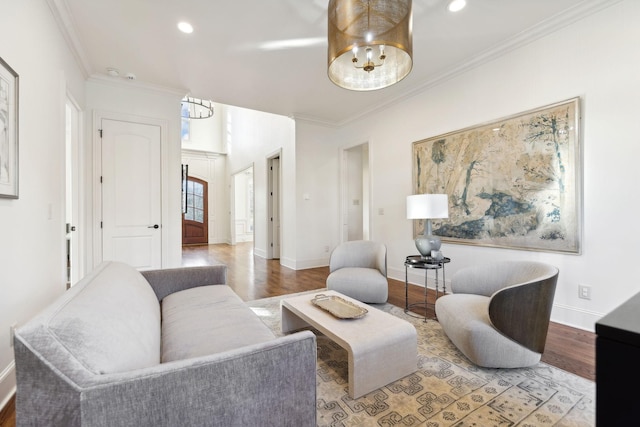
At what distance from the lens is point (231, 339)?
1.36 metres

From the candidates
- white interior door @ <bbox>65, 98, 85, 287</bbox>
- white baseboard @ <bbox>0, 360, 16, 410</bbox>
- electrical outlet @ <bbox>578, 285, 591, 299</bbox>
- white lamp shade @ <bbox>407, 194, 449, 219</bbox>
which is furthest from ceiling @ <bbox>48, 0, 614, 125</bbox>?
white baseboard @ <bbox>0, 360, 16, 410</bbox>

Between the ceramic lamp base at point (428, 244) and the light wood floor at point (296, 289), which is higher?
the ceramic lamp base at point (428, 244)

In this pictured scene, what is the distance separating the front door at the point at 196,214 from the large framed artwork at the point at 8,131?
7.53 metres

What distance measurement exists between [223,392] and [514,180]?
3.18m

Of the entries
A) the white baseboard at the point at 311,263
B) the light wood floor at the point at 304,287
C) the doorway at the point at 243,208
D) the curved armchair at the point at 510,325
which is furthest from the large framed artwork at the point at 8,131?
the doorway at the point at 243,208

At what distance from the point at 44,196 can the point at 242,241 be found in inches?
295

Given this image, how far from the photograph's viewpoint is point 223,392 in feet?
2.89

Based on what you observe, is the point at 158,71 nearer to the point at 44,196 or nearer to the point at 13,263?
the point at 44,196

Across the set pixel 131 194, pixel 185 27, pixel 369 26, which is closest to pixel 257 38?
pixel 185 27

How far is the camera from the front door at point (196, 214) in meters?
8.87

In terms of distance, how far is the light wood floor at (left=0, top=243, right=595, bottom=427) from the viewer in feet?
6.27

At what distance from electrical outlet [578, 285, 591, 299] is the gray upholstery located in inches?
107

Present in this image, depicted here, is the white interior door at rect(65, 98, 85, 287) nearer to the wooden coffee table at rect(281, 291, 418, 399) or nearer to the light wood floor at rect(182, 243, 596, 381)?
the light wood floor at rect(182, 243, 596, 381)

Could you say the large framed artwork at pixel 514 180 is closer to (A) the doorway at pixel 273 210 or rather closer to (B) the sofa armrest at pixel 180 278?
(B) the sofa armrest at pixel 180 278
